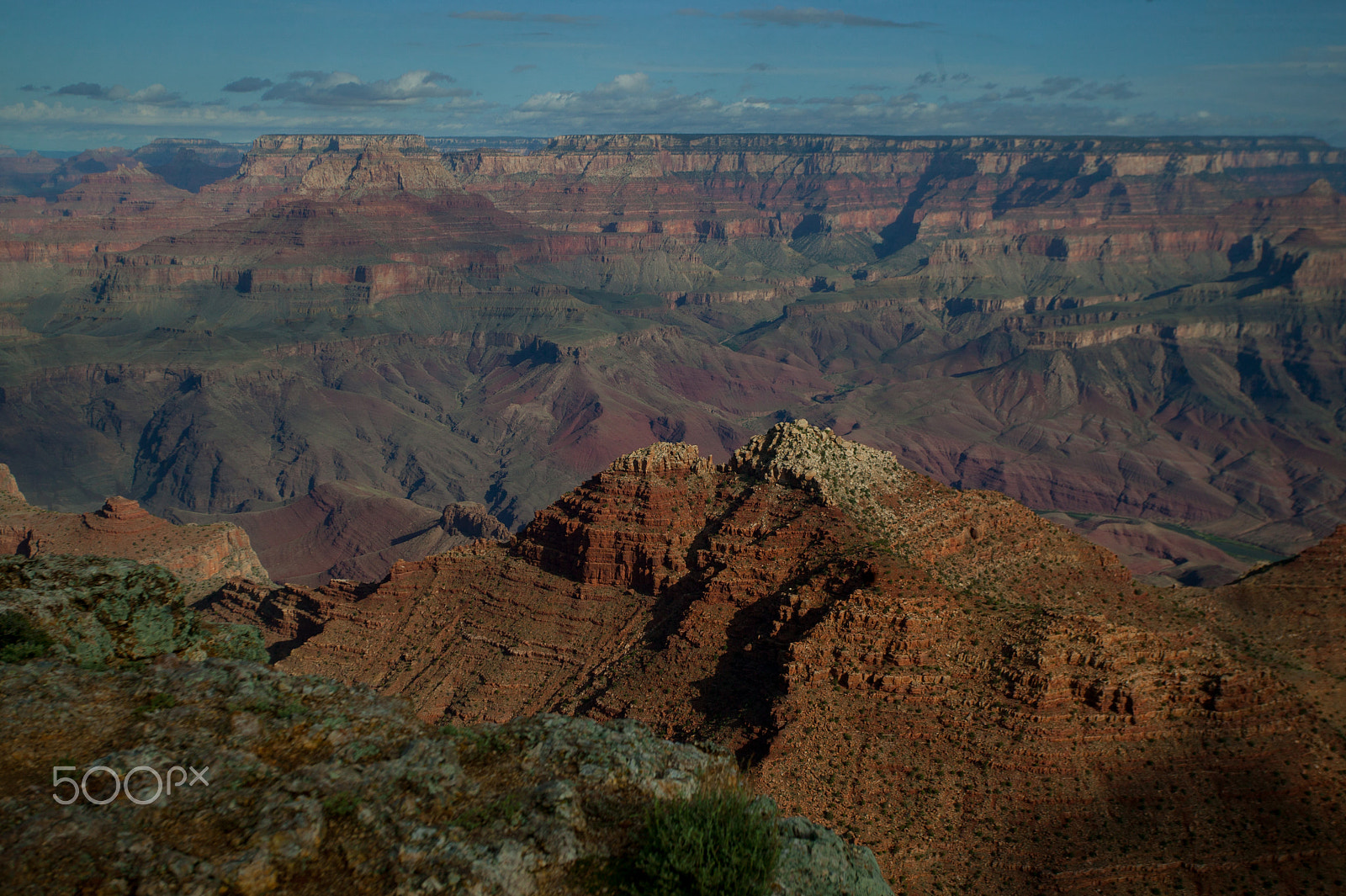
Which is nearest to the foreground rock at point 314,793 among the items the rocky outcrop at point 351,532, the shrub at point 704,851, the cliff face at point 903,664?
the shrub at point 704,851

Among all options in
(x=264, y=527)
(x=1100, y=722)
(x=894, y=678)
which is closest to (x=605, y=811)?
(x=894, y=678)

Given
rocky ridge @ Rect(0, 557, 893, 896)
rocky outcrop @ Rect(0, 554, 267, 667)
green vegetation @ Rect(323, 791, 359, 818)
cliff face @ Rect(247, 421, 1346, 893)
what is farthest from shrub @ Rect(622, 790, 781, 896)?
cliff face @ Rect(247, 421, 1346, 893)

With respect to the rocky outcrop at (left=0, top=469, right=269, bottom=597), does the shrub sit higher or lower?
higher

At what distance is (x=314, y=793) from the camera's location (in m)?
17.4

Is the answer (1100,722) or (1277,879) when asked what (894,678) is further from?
(1277,879)

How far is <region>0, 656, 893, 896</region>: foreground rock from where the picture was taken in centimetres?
1537

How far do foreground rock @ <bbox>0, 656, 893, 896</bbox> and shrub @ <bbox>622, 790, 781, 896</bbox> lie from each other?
1.87 feet

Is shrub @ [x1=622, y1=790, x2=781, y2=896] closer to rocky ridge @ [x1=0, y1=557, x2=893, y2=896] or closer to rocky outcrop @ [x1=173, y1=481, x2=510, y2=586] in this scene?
rocky ridge @ [x1=0, y1=557, x2=893, y2=896]

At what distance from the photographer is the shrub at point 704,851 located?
56.1ft

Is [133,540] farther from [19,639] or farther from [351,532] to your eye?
[19,639]

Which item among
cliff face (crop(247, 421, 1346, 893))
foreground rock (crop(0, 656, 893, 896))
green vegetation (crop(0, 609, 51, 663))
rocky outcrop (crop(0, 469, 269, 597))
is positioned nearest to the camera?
foreground rock (crop(0, 656, 893, 896))

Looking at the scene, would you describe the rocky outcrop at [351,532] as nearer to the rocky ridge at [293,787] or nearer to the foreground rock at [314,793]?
the rocky ridge at [293,787]

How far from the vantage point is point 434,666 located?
56312mm

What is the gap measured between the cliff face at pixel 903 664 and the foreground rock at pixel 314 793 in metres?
19.6
